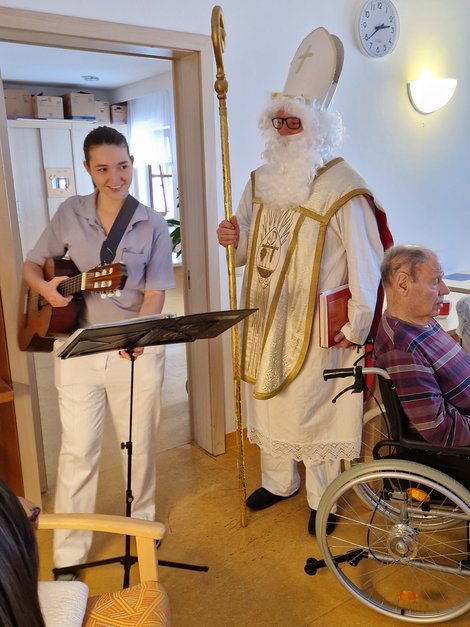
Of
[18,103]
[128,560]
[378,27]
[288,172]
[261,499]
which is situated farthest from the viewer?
[18,103]

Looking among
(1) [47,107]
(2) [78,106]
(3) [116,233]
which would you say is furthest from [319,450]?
(2) [78,106]

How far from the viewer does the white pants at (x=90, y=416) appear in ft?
6.54

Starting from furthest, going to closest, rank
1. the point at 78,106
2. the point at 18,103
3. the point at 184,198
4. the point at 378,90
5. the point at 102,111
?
1. the point at 102,111
2. the point at 78,106
3. the point at 18,103
4. the point at 378,90
5. the point at 184,198

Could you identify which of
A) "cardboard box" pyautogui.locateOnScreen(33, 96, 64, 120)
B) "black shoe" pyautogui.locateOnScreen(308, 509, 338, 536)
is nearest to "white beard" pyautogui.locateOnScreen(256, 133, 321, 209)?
"black shoe" pyautogui.locateOnScreen(308, 509, 338, 536)

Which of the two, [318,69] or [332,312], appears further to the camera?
[318,69]

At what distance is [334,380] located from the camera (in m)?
2.19

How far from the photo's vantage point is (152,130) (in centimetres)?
736

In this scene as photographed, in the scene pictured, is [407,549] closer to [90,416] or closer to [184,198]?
[90,416]

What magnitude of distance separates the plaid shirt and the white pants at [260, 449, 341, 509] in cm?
63

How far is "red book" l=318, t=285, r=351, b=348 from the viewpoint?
2004mm

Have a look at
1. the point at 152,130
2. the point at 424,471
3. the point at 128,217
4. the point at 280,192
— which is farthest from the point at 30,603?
the point at 152,130

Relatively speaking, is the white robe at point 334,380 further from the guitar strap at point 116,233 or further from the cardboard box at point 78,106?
the cardboard box at point 78,106

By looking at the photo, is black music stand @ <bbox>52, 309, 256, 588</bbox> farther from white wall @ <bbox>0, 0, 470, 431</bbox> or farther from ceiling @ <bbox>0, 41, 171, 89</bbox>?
ceiling @ <bbox>0, 41, 171, 89</bbox>

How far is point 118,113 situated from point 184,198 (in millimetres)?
5479
